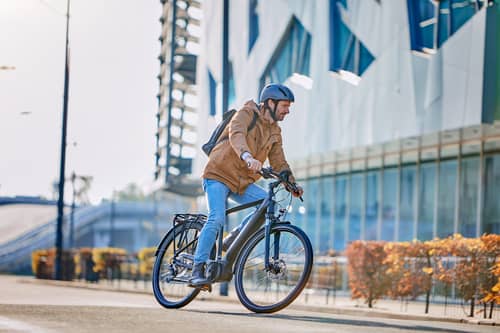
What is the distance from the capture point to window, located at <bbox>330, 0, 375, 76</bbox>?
29359 millimetres

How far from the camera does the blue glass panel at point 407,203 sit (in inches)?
1200

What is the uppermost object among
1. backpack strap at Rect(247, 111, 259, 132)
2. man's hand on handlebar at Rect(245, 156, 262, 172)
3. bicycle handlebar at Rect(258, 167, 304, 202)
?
backpack strap at Rect(247, 111, 259, 132)

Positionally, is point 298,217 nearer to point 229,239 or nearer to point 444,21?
point 444,21

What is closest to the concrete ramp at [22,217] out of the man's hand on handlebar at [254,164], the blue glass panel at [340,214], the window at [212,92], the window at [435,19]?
the window at [212,92]

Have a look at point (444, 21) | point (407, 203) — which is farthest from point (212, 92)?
point (444, 21)

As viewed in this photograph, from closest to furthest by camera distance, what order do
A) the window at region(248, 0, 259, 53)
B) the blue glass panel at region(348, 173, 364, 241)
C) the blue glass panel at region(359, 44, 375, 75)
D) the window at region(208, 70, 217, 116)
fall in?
1. the blue glass panel at region(359, 44, 375, 75)
2. the blue glass panel at region(348, 173, 364, 241)
3. the window at region(248, 0, 259, 53)
4. the window at region(208, 70, 217, 116)

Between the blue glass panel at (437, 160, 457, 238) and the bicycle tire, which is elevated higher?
the blue glass panel at (437, 160, 457, 238)

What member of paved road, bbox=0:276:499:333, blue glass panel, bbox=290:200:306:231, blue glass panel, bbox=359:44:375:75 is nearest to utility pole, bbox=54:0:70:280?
blue glass panel, bbox=290:200:306:231

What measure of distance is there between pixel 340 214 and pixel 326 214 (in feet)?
4.27

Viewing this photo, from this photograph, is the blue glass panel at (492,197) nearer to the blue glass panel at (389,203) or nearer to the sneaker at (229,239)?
the blue glass panel at (389,203)

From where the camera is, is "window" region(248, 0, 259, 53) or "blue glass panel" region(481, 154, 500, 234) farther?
"window" region(248, 0, 259, 53)

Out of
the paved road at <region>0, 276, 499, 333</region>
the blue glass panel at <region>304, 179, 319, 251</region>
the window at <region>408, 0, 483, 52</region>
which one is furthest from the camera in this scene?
the blue glass panel at <region>304, 179, 319, 251</region>

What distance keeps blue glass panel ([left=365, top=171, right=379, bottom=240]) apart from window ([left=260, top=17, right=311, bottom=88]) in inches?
147

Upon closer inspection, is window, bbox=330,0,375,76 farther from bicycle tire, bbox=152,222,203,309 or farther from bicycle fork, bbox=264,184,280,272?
bicycle fork, bbox=264,184,280,272
